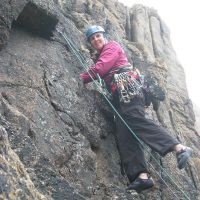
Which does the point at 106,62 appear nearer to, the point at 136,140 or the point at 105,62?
the point at 105,62

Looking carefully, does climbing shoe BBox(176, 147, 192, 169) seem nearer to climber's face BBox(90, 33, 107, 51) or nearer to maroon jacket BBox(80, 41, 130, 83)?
maroon jacket BBox(80, 41, 130, 83)

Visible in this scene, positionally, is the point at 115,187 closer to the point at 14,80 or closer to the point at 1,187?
the point at 14,80

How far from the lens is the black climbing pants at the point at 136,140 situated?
9.31m

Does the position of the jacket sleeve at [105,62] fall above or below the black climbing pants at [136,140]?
above

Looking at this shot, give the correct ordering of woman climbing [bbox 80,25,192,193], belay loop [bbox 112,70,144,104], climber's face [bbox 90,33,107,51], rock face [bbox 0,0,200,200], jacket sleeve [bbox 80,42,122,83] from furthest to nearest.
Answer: climber's face [bbox 90,33,107,51] → jacket sleeve [bbox 80,42,122,83] → belay loop [bbox 112,70,144,104] → woman climbing [bbox 80,25,192,193] → rock face [bbox 0,0,200,200]

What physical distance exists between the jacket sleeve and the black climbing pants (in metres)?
1.15

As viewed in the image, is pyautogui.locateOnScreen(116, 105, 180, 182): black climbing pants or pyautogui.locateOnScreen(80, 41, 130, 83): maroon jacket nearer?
pyautogui.locateOnScreen(116, 105, 180, 182): black climbing pants

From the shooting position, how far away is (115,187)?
8.88m

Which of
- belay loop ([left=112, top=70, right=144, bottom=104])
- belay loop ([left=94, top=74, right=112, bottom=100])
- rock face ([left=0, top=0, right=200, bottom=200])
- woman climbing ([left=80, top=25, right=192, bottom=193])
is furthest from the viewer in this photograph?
belay loop ([left=94, top=74, right=112, bottom=100])

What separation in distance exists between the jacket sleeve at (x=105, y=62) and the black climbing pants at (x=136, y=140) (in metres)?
1.15

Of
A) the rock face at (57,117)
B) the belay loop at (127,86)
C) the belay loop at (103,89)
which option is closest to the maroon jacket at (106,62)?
the belay loop at (103,89)

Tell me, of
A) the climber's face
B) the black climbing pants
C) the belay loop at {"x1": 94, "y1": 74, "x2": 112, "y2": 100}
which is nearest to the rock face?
the belay loop at {"x1": 94, "y1": 74, "x2": 112, "y2": 100}

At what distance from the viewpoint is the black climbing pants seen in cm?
931

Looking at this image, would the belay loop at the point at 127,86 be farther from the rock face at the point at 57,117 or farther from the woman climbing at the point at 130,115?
the rock face at the point at 57,117
